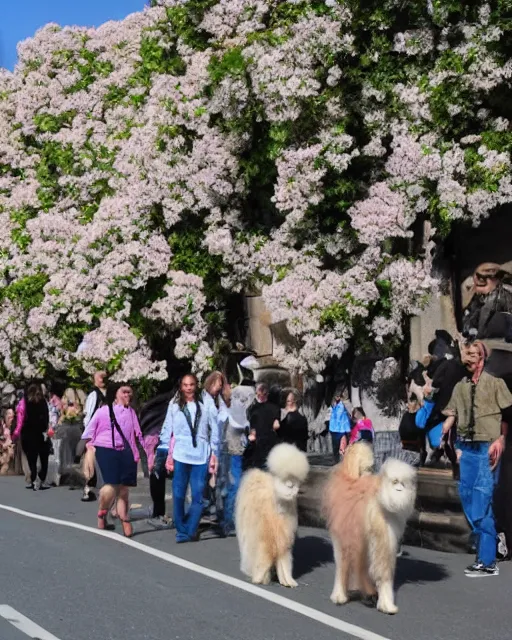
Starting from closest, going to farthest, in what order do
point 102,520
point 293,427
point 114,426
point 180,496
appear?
point 180,496 < point 114,426 < point 102,520 < point 293,427

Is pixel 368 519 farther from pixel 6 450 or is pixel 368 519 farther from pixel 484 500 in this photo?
pixel 6 450

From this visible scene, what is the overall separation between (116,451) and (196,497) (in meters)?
1.12

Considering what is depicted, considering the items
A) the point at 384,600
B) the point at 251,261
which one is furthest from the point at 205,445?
the point at 251,261

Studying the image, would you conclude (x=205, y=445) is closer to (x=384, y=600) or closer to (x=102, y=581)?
(x=102, y=581)

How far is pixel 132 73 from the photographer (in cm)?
2870

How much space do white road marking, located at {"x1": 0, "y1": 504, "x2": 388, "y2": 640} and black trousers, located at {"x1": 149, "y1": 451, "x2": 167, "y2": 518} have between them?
909 millimetres

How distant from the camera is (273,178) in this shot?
23.7 m

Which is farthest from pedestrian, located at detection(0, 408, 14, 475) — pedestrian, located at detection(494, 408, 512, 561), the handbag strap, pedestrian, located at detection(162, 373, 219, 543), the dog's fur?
the dog's fur

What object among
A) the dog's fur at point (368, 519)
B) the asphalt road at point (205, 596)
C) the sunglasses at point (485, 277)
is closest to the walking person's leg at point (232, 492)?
the asphalt road at point (205, 596)

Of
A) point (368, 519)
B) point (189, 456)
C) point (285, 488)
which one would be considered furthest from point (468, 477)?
point (189, 456)

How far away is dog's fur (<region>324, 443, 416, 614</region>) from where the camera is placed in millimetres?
8875

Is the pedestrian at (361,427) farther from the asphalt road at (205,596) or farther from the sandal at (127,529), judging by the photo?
the asphalt road at (205,596)

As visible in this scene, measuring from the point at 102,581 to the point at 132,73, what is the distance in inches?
782

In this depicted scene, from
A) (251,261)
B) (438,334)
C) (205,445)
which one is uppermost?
(251,261)
